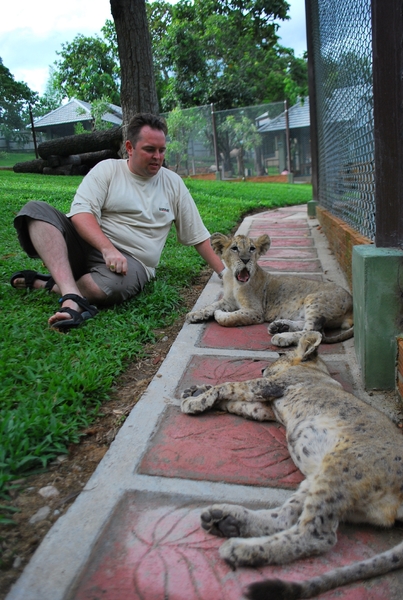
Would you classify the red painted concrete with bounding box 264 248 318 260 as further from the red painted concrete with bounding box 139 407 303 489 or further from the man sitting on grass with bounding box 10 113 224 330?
the red painted concrete with bounding box 139 407 303 489

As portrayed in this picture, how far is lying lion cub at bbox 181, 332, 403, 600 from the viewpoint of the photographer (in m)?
1.88

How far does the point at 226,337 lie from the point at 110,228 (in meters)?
1.75

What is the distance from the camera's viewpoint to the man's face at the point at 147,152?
4926 mm

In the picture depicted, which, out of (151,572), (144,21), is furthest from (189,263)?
(151,572)

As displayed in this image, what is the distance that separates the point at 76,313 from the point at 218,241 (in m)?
1.71

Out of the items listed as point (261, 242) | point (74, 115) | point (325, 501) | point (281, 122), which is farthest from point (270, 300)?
point (74, 115)

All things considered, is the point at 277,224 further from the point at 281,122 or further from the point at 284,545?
the point at 281,122

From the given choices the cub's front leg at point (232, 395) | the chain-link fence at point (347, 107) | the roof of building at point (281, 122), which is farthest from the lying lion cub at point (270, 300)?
the roof of building at point (281, 122)

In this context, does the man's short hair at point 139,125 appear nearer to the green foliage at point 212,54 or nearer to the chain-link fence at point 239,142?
the chain-link fence at point 239,142

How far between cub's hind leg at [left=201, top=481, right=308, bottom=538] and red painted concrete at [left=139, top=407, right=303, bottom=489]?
0.26 meters

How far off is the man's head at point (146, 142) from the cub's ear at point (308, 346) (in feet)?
8.72

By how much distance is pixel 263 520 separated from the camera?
2105 millimetres

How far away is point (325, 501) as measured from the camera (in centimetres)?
206

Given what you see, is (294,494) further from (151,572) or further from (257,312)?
(257,312)
